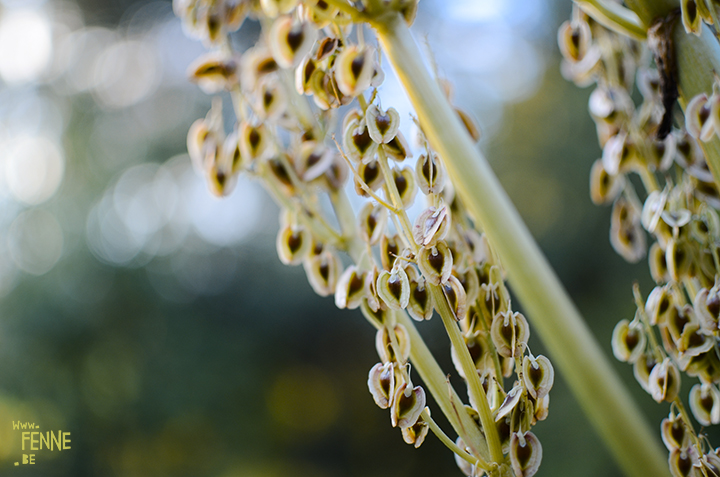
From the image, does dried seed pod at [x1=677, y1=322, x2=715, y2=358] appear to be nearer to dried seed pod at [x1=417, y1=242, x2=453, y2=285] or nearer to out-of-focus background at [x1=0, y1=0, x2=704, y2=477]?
dried seed pod at [x1=417, y1=242, x2=453, y2=285]

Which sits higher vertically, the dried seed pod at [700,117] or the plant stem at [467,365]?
the dried seed pod at [700,117]

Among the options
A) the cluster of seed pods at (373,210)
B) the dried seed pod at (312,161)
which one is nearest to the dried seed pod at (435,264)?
the cluster of seed pods at (373,210)

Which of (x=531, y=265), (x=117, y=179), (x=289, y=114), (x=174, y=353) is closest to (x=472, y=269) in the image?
(x=531, y=265)

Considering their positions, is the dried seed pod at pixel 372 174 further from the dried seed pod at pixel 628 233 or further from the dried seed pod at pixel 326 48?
the dried seed pod at pixel 628 233

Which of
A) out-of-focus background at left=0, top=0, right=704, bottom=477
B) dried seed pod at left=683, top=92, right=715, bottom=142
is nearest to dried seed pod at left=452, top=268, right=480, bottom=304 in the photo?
dried seed pod at left=683, top=92, right=715, bottom=142

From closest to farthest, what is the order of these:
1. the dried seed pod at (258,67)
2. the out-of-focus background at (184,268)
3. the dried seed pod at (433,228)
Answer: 1. the dried seed pod at (433,228)
2. the dried seed pod at (258,67)
3. the out-of-focus background at (184,268)

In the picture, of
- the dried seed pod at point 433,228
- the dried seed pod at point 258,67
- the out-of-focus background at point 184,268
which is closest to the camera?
the dried seed pod at point 433,228

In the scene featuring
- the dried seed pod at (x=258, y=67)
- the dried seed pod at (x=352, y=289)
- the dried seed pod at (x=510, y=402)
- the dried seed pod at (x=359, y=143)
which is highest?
the dried seed pod at (x=258, y=67)

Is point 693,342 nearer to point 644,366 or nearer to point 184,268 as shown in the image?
point 644,366

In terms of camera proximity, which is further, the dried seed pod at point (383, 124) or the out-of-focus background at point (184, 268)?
the out-of-focus background at point (184, 268)
